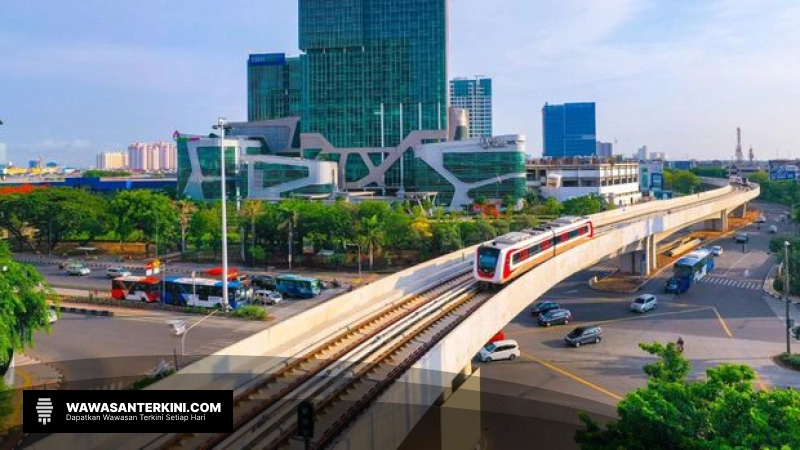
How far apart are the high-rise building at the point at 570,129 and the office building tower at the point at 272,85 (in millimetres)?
82445

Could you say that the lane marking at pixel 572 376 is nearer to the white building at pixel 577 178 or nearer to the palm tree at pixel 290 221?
the palm tree at pixel 290 221

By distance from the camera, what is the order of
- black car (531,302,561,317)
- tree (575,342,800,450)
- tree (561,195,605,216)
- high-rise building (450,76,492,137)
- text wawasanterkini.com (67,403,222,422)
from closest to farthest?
tree (575,342,800,450) → text wawasanterkini.com (67,403,222,422) → black car (531,302,561,317) → tree (561,195,605,216) → high-rise building (450,76,492,137)

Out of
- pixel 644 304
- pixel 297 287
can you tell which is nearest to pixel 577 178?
pixel 644 304

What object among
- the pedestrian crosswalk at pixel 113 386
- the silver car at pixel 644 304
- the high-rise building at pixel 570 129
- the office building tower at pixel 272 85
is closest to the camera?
the pedestrian crosswalk at pixel 113 386

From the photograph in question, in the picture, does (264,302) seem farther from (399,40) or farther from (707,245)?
(399,40)

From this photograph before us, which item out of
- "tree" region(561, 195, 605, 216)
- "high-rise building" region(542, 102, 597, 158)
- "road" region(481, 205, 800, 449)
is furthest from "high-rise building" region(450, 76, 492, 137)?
"road" region(481, 205, 800, 449)

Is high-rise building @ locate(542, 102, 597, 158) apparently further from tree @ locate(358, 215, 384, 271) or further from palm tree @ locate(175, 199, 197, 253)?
tree @ locate(358, 215, 384, 271)

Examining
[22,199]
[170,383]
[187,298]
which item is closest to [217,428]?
[170,383]

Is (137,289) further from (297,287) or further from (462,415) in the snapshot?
(462,415)

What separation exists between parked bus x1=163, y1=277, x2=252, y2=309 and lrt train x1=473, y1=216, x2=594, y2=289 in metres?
13.1

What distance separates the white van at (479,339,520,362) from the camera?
998 inches

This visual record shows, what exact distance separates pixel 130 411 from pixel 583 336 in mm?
21045

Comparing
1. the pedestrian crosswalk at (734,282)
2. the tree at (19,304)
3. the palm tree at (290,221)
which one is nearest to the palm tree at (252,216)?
the palm tree at (290,221)

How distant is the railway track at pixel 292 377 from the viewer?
41.0 feet
